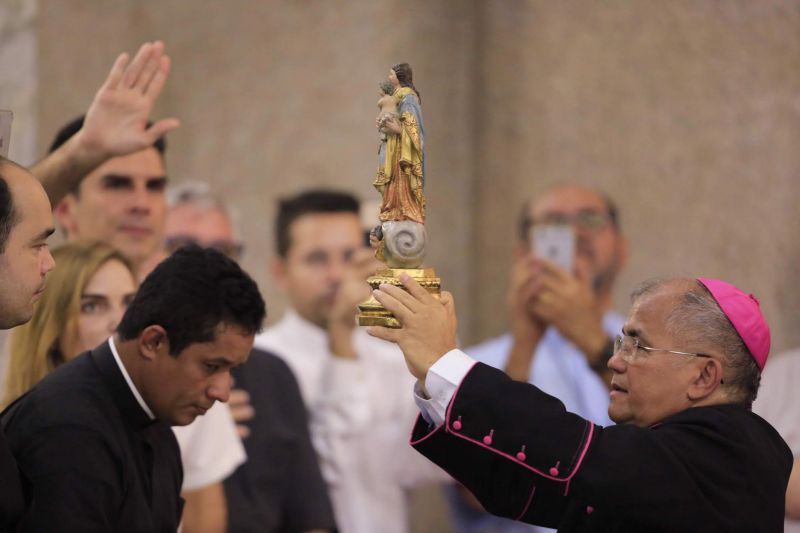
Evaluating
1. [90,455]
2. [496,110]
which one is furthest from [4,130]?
[496,110]

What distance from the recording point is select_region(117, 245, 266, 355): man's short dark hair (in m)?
3.53

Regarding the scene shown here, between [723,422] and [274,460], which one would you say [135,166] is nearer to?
[274,460]

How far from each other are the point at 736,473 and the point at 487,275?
5.85 m

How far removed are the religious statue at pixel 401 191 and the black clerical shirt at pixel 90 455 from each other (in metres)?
0.78

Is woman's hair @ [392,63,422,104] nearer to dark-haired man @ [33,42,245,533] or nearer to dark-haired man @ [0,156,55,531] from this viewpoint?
dark-haired man @ [0,156,55,531]

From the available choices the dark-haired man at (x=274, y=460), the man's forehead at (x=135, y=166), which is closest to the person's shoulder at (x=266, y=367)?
the dark-haired man at (x=274, y=460)

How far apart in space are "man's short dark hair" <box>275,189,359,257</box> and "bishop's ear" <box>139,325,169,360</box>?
3039 mm

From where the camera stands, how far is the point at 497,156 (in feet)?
29.1

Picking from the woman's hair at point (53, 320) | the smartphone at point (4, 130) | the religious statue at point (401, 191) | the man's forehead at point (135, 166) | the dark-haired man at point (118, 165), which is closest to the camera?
the religious statue at point (401, 191)

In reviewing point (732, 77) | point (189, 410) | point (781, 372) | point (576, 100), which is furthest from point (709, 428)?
point (576, 100)

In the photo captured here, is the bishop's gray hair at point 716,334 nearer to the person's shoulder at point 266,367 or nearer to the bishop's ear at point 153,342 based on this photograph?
the bishop's ear at point 153,342

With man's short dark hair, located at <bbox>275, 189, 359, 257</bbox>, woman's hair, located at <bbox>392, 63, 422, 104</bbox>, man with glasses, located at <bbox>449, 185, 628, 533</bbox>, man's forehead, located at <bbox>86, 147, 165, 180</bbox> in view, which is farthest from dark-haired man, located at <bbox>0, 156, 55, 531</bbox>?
man's short dark hair, located at <bbox>275, 189, 359, 257</bbox>

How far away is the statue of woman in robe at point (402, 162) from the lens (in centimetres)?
326

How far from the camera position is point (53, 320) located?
4.25 m
